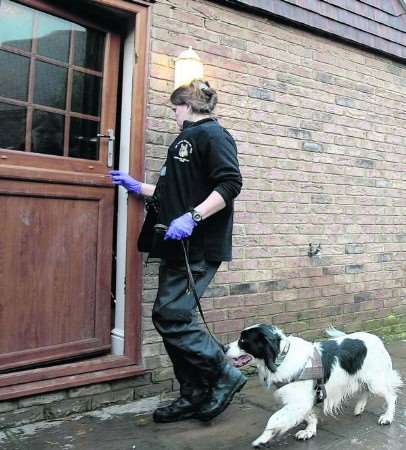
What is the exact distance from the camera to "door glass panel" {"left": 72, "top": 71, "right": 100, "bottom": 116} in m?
3.81

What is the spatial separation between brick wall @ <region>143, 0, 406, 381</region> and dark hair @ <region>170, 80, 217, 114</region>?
0.50m

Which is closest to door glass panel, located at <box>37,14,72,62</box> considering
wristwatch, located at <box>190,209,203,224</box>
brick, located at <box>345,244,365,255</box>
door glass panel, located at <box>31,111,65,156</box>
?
door glass panel, located at <box>31,111,65,156</box>

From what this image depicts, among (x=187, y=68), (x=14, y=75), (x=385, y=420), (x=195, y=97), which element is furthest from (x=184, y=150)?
(x=385, y=420)

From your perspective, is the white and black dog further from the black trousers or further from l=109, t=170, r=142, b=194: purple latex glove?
l=109, t=170, r=142, b=194: purple latex glove

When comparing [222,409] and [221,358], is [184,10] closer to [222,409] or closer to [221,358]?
[221,358]

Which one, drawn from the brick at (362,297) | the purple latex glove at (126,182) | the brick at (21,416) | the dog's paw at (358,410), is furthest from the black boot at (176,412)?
the brick at (362,297)

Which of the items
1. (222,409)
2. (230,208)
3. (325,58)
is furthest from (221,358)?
(325,58)

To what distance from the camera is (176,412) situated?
3.49 meters

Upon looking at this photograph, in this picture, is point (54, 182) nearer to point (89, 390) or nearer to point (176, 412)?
point (89, 390)

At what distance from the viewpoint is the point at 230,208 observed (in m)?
3.42

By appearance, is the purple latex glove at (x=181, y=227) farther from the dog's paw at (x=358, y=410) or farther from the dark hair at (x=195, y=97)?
the dog's paw at (x=358, y=410)

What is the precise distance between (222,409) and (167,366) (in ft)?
2.42

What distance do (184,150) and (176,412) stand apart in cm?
164

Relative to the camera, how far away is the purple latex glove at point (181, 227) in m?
3.14
